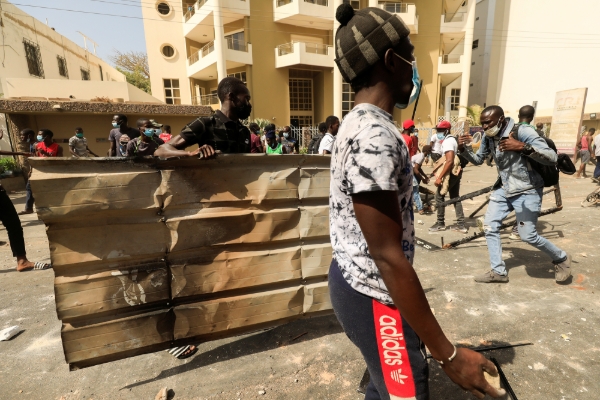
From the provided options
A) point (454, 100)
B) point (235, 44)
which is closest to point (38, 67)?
point (235, 44)

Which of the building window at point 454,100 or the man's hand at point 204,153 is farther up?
the building window at point 454,100

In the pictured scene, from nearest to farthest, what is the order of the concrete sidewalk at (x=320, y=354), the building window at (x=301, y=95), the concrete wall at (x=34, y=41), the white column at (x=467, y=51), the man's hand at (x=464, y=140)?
1. the concrete sidewalk at (x=320, y=354)
2. the man's hand at (x=464, y=140)
3. the concrete wall at (x=34, y=41)
4. the white column at (x=467, y=51)
5. the building window at (x=301, y=95)

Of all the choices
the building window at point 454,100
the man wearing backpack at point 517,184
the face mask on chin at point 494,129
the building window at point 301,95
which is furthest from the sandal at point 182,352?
the building window at point 454,100

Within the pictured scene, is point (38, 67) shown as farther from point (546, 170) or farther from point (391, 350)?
point (391, 350)

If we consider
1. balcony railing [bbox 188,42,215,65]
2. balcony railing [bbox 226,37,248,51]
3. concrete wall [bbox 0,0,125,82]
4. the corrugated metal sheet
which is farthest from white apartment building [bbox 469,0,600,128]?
concrete wall [bbox 0,0,125,82]

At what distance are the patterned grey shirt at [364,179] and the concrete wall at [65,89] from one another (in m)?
15.9

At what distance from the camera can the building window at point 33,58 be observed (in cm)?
1581

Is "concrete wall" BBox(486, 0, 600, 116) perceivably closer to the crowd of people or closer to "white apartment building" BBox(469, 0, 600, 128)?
"white apartment building" BBox(469, 0, 600, 128)

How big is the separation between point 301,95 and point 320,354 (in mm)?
22359

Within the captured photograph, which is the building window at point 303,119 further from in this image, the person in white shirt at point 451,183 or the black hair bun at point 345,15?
the black hair bun at point 345,15

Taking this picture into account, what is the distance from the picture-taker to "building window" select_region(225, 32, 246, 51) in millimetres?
20203

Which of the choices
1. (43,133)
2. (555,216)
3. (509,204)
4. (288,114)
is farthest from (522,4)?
(43,133)

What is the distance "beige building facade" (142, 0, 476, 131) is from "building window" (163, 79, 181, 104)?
0.07 meters

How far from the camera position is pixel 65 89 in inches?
526
